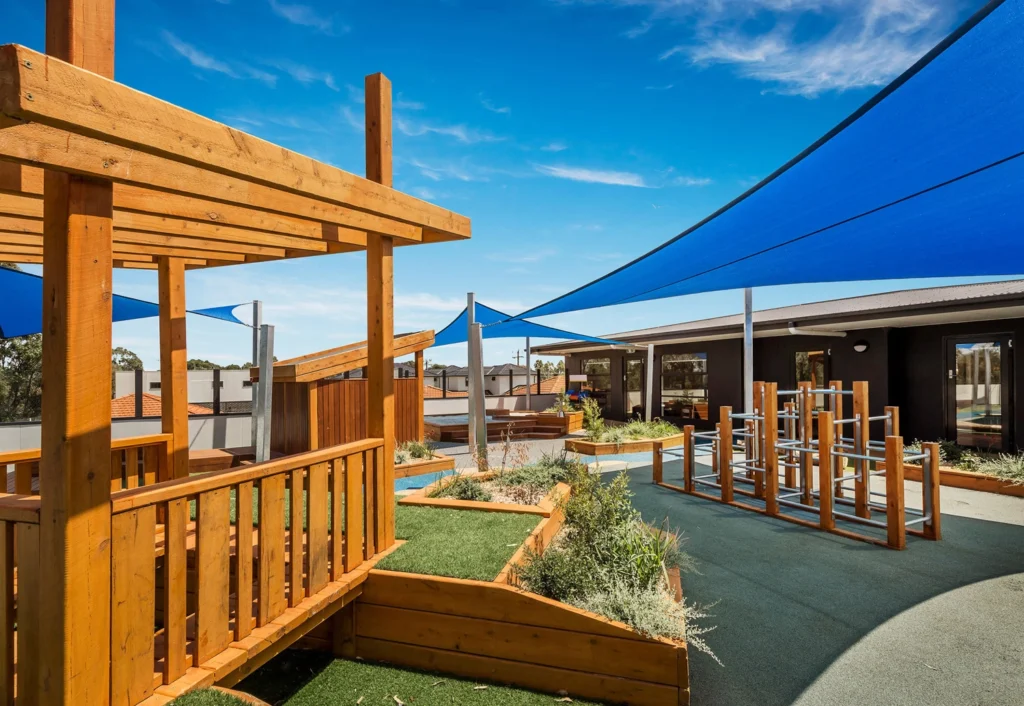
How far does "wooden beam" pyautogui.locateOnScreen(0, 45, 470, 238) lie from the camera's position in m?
1.56

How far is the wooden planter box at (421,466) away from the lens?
7500 millimetres

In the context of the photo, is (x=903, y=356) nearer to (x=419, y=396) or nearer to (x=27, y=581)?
(x=419, y=396)

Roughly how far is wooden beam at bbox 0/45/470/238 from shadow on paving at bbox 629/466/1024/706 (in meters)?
3.11

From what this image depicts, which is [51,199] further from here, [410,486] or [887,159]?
[410,486]

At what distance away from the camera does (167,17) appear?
6828 mm

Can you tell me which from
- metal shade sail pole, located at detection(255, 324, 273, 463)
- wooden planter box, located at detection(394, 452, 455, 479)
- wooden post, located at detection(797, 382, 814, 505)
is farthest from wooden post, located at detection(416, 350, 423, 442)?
wooden post, located at detection(797, 382, 814, 505)

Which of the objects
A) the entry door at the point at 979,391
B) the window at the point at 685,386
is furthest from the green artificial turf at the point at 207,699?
the window at the point at 685,386

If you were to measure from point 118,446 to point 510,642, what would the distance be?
3256mm

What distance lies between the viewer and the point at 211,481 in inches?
95.8

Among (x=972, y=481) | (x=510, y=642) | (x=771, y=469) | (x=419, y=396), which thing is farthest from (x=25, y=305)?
(x=972, y=481)

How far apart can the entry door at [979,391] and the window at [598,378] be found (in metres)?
9.03

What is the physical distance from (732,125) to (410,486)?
7.46 metres

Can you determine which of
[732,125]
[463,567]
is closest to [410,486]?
[463,567]

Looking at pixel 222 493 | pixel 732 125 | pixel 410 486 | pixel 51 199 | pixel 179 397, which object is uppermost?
pixel 732 125
